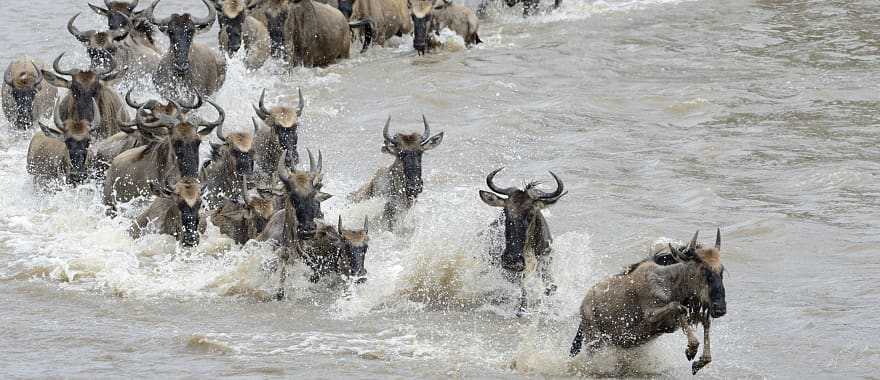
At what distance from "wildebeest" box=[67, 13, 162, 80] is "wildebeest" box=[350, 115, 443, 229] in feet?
18.1

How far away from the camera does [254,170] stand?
1446 cm

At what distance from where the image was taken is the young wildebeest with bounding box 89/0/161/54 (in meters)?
19.6

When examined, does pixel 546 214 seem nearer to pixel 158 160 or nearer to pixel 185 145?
pixel 185 145

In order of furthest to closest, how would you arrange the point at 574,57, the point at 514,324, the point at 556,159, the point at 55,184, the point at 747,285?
1. the point at 574,57
2. the point at 556,159
3. the point at 55,184
4. the point at 747,285
5. the point at 514,324

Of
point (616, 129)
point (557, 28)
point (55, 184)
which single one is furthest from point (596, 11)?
point (55, 184)

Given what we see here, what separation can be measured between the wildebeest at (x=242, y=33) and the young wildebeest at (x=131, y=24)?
1.11 meters

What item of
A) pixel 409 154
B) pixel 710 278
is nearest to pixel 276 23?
pixel 409 154

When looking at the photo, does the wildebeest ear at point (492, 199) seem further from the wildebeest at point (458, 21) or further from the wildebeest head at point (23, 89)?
the wildebeest at point (458, 21)

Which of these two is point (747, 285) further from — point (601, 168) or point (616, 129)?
point (616, 129)

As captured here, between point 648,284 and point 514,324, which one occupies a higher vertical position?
point 648,284

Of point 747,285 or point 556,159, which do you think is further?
point 556,159

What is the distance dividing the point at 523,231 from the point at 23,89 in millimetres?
9211

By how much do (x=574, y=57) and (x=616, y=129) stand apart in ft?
15.6

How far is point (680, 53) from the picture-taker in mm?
22766
